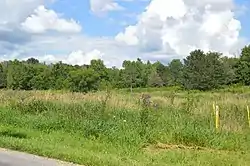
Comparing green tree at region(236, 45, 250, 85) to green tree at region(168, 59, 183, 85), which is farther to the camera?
green tree at region(168, 59, 183, 85)

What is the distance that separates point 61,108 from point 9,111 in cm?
270

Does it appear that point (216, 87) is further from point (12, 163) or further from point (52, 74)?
point (12, 163)

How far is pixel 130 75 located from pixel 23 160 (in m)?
95.3

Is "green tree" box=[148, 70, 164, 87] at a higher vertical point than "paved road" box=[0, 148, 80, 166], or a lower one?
higher

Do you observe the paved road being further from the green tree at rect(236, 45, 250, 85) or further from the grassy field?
the green tree at rect(236, 45, 250, 85)

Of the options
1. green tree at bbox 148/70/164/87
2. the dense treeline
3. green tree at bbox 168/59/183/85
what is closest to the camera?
the dense treeline

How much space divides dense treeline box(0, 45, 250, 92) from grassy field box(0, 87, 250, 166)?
47.6 metres

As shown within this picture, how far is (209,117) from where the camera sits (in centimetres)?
2047

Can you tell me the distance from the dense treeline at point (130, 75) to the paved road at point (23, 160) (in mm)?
57182

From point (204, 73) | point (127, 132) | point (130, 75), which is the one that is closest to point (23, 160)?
point (127, 132)

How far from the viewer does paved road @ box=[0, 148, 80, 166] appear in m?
12.0

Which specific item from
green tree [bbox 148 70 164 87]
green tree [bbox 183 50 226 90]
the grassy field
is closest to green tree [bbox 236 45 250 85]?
green tree [bbox 183 50 226 90]


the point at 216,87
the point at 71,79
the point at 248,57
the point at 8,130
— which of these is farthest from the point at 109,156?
the point at 248,57

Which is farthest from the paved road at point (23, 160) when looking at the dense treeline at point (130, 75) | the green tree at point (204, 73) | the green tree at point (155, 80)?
the green tree at point (155, 80)
